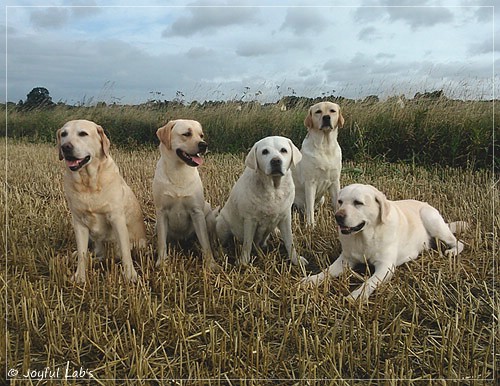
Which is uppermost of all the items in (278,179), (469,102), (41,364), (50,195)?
(469,102)

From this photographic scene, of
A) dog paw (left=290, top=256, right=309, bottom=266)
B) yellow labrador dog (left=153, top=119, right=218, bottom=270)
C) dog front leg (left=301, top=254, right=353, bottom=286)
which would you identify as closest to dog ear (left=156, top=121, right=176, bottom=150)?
yellow labrador dog (left=153, top=119, right=218, bottom=270)

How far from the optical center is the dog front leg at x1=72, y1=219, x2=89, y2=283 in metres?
3.79

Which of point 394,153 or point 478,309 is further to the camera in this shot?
point 394,153

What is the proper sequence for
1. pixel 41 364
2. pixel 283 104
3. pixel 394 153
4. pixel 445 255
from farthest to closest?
pixel 283 104
pixel 394 153
pixel 445 255
pixel 41 364

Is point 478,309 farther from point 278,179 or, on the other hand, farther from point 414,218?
point 278,179

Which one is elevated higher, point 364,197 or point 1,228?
point 364,197

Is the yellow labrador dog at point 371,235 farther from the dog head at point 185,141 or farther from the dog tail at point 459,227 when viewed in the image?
the dog head at point 185,141

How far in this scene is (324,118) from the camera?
224 inches

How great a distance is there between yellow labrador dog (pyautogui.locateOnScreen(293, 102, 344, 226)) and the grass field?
1.13 metres

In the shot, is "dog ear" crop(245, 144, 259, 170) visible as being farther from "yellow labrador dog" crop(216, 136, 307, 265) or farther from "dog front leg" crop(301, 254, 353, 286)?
"dog front leg" crop(301, 254, 353, 286)

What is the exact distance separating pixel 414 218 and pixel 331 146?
185cm

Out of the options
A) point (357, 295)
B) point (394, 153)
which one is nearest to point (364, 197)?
point (357, 295)

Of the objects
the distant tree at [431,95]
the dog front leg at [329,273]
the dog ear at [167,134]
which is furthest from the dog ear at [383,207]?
the distant tree at [431,95]

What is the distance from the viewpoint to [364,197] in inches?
143
